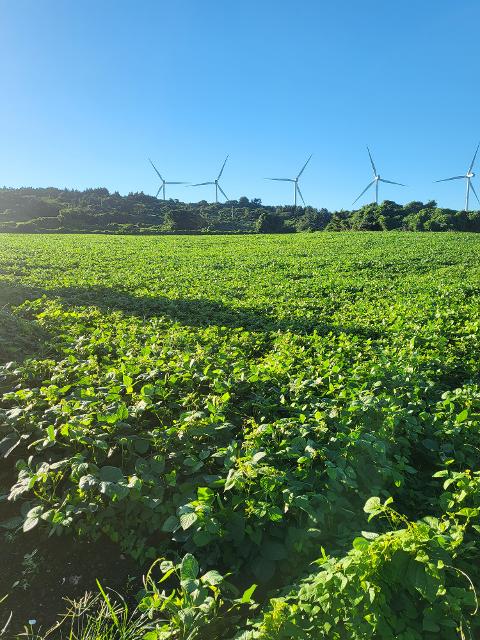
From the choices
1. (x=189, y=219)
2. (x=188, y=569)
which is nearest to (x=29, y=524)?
(x=188, y=569)

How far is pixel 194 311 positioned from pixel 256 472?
7662 millimetres

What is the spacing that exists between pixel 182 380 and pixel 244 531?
2485 millimetres

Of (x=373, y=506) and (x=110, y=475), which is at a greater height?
(x=373, y=506)

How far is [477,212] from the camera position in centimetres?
6388

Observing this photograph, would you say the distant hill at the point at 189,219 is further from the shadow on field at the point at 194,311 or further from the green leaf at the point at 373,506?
the green leaf at the point at 373,506

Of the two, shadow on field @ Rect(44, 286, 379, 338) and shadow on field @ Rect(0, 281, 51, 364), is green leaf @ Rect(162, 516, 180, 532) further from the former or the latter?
shadow on field @ Rect(44, 286, 379, 338)

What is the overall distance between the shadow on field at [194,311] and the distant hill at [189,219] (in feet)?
173

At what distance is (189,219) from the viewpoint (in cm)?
7625

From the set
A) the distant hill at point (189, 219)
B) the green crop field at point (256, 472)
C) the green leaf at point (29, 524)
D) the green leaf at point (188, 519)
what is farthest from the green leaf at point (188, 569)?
A: the distant hill at point (189, 219)

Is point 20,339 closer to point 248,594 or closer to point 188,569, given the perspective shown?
point 188,569

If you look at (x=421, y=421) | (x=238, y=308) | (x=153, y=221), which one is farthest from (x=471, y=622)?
(x=153, y=221)

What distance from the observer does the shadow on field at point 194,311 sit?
356 inches

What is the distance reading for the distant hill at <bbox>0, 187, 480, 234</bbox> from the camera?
2432 inches

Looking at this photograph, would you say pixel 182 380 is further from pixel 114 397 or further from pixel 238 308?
pixel 238 308
